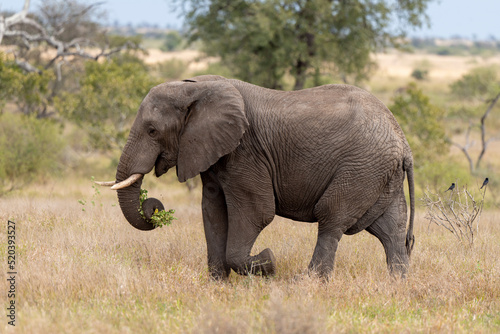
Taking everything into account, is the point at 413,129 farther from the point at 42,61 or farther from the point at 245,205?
the point at 42,61

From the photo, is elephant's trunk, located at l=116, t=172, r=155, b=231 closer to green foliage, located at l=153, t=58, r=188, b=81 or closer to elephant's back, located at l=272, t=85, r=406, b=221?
elephant's back, located at l=272, t=85, r=406, b=221

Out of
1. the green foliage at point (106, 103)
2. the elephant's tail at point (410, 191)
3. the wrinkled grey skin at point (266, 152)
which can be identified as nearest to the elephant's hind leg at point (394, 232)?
the elephant's tail at point (410, 191)

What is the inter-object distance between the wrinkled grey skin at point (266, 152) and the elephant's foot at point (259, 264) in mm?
11

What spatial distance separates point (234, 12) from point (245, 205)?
14115 millimetres

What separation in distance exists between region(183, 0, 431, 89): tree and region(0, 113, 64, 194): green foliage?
632 cm

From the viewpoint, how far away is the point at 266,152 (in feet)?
19.7

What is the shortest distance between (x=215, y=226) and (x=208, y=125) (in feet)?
3.91

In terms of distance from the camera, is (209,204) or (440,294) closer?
(440,294)

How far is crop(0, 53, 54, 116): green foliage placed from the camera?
54.9 ft

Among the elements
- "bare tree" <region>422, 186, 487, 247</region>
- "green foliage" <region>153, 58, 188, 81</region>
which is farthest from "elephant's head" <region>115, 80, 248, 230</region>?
"green foliage" <region>153, 58, 188, 81</region>

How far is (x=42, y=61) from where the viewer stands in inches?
1161

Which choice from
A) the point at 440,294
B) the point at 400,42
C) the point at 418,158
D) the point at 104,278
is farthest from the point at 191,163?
the point at 400,42

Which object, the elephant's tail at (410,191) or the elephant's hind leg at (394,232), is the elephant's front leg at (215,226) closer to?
the elephant's hind leg at (394,232)

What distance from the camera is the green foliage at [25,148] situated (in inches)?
567
